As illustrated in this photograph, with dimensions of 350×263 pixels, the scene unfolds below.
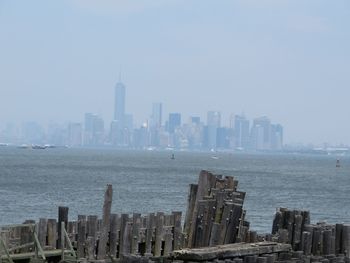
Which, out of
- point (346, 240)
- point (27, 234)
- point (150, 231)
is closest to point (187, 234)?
point (150, 231)

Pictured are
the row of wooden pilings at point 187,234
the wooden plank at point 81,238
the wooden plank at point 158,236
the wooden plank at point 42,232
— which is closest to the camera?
the row of wooden pilings at point 187,234

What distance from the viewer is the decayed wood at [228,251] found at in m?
15.7

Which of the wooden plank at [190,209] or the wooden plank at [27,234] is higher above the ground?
the wooden plank at [190,209]

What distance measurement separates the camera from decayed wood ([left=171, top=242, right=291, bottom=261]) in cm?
1570

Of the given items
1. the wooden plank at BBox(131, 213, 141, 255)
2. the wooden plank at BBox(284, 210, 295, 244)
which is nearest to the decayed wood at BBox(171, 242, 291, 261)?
the wooden plank at BBox(284, 210, 295, 244)

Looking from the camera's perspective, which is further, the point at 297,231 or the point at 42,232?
the point at 297,231

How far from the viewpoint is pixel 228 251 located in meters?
16.3

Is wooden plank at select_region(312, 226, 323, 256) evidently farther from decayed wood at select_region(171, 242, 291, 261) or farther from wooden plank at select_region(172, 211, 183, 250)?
wooden plank at select_region(172, 211, 183, 250)

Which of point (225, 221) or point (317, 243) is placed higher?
point (225, 221)

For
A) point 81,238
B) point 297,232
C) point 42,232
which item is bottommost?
point 81,238

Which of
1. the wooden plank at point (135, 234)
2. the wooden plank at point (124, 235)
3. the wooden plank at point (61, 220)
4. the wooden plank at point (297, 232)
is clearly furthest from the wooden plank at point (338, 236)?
the wooden plank at point (61, 220)

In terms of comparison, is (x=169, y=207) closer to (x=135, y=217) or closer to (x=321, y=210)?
(x=321, y=210)

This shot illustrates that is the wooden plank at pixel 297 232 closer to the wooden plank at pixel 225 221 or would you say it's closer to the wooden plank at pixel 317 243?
the wooden plank at pixel 317 243

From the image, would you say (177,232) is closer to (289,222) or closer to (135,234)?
(135,234)
